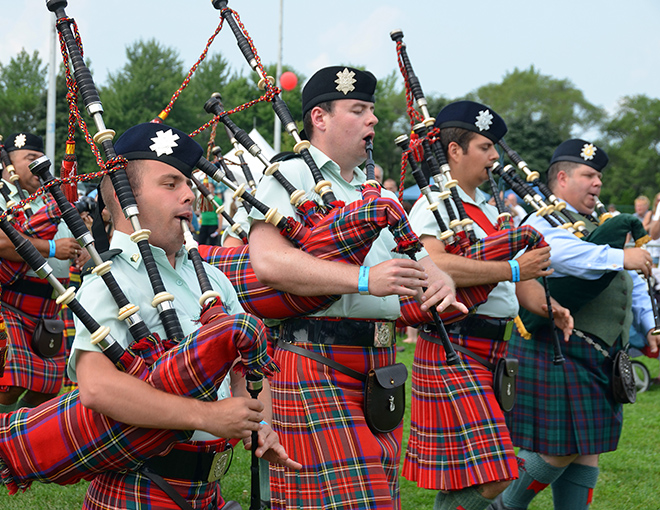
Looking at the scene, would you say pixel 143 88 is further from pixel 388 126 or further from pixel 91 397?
pixel 91 397

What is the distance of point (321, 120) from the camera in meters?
2.69

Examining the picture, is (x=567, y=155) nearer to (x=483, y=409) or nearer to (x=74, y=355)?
(x=483, y=409)

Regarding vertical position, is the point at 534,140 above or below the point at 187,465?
above

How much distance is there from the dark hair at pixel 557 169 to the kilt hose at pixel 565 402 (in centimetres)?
92

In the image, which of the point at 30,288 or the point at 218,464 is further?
the point at 30,288

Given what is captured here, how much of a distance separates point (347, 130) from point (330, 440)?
3.63ft

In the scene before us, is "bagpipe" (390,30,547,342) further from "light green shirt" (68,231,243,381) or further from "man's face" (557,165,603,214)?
"light green shirt" (68,231,243,381)

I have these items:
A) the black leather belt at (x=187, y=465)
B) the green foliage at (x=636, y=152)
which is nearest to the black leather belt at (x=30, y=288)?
the black leather belt at (x=187, y=465)

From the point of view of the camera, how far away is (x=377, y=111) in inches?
1785

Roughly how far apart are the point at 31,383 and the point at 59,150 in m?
33.4

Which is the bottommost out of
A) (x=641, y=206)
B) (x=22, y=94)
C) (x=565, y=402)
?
(x=565, y=402)

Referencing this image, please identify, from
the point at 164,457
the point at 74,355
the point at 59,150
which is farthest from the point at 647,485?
the point at 59,150

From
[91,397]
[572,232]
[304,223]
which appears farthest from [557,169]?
[91,397]

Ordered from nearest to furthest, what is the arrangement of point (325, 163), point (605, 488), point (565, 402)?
point (325, 163) → point (565, 402) → point (605, 488)
